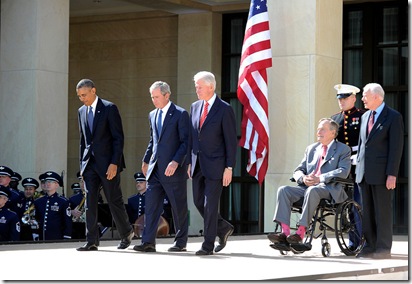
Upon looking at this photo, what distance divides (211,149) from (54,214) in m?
5.23

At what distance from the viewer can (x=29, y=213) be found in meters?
16.3

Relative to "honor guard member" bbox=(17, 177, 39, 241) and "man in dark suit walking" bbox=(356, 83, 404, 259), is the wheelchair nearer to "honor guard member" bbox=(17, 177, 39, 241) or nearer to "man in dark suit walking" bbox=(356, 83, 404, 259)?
"man in dark suit walking" bbox=(356, 83, 404, 259)

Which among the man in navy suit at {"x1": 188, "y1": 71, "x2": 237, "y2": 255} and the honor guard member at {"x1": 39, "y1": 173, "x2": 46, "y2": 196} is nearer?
the man in navy suit at {"x1": 188, "y1": 71, "x2": 237, "y2": 255}

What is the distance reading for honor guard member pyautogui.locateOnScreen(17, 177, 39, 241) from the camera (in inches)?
635

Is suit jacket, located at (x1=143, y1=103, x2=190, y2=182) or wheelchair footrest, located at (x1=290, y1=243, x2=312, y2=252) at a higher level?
suit jacket, located at (x1=143, y1=103, x2=190, y2=182)

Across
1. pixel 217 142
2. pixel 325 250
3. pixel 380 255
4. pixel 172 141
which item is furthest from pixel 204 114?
pixel 380 255

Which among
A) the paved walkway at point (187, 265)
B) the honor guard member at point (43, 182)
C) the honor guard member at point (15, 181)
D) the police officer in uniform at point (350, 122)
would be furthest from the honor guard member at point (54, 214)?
the police officer in uniform at point (350, 122)

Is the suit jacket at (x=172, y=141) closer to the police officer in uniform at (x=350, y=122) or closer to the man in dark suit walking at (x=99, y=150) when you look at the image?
the man in dark suit walking at (x=99, y=150)

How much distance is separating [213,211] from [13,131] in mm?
6402

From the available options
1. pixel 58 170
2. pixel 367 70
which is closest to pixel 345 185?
pixel 58 170

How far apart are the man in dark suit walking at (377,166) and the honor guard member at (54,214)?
561 centimetres

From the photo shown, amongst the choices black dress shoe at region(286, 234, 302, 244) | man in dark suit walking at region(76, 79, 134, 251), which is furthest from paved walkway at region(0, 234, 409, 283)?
man in dark suit walking at region(76, 79, 134, 251)

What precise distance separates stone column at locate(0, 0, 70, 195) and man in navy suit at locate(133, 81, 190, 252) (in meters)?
5.23

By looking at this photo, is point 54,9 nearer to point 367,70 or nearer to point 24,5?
point 24,5
